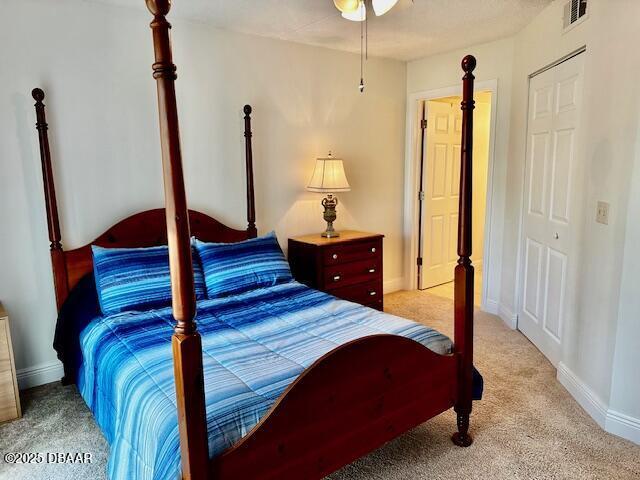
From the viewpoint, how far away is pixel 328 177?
371cm

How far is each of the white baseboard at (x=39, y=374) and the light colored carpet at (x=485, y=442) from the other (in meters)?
0.06

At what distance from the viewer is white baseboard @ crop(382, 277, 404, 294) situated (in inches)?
186

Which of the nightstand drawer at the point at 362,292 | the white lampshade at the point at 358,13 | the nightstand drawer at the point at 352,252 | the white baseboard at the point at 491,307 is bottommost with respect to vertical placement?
the white baseboard at the point at 491,307

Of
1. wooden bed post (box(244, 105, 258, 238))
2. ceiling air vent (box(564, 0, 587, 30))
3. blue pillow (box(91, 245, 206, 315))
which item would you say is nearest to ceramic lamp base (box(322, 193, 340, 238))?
wooden bed post (box(244, 105, 258, 238))

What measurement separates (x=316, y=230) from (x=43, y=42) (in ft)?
7.77

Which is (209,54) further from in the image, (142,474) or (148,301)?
(142,474)

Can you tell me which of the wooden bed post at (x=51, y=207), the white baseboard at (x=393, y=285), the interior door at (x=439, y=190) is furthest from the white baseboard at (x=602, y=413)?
the wooden bed post at (x=51, y=207)

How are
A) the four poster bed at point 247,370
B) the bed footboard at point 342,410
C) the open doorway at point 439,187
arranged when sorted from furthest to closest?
the open doorway at point 439,187
the bed footboard at point 342,410
the four poster bed at point 247,370

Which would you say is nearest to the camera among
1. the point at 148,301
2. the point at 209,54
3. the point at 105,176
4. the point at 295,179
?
the point at 148,301

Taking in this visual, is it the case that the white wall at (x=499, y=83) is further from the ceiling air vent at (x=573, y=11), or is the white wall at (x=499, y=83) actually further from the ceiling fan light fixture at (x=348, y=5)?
the ceiling fan light fixture at (x=348, y=5)

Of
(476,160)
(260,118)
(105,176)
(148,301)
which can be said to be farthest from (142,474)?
(476,160)

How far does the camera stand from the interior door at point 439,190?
15.2 ft

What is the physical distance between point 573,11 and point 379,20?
1.18 meters

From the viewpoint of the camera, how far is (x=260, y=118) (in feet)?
11.8
